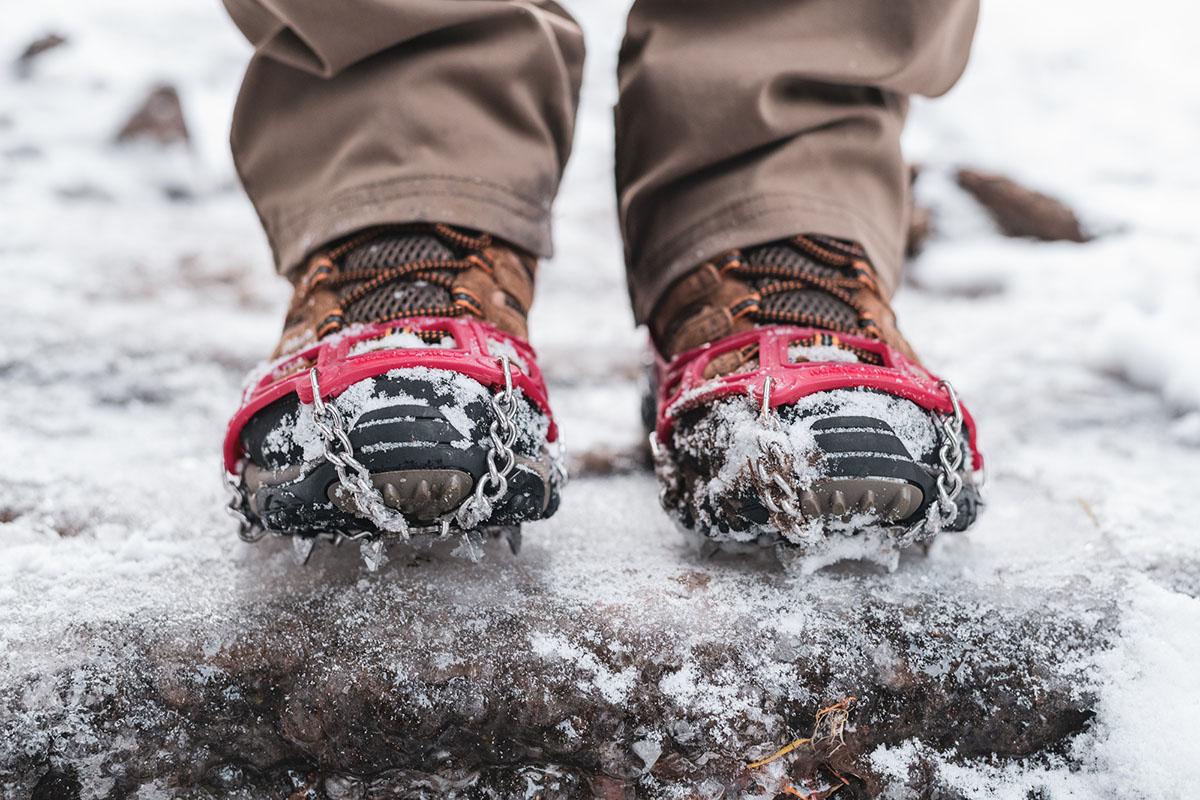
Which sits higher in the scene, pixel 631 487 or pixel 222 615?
pixel 222 615

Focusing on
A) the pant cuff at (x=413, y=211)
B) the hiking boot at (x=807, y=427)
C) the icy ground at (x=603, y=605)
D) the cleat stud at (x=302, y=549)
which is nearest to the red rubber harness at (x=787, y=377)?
the hiking boot at (x=807, y=427)

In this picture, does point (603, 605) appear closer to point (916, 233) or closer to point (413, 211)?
point (413, 211)

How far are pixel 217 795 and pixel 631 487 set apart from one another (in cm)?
71

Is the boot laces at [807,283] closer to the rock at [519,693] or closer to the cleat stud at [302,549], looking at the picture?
the rock at [519,693]

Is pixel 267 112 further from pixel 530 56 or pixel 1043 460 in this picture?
pixel 1043 460

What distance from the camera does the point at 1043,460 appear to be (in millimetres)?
1544

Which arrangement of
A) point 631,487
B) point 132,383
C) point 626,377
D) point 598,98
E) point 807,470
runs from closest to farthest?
point 807,470 → point 631,487 → point 132,383 → point 626,377 → point 598,98

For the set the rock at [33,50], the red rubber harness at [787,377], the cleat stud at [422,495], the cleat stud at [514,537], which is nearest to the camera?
the cleat stud at [422,495]

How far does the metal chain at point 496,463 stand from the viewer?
94 centimetres

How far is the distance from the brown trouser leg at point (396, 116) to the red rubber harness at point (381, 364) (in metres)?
0.21

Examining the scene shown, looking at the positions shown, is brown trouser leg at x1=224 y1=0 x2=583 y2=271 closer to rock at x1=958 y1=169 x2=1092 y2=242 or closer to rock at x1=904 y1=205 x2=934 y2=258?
rock at x1=904 y1=205 x2=934 y2=258

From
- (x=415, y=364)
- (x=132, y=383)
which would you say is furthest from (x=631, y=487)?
(x=132, y=383)

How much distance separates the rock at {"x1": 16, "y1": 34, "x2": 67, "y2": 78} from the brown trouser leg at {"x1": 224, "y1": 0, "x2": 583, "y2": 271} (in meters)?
2.59

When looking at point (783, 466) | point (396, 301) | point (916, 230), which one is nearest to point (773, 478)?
point (783, 466)
